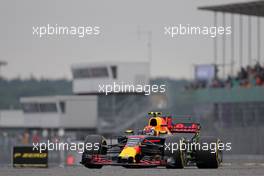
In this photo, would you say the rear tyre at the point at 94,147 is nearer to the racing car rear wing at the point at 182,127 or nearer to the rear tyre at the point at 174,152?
the rear tyre at the point at 174,152

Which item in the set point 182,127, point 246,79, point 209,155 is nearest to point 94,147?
point 182,127

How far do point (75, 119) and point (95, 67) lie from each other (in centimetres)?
568

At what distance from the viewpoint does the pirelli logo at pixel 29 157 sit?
40188 millimetres

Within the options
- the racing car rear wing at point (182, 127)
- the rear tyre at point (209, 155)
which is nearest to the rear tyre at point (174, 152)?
the rear tyre at point (209, 155)

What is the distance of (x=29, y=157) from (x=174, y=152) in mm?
11944

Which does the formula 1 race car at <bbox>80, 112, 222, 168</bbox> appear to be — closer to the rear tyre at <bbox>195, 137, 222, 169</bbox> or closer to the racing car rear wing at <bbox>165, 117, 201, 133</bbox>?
the rear tyre at <bbox>195, 137, 222, 169</bbox>

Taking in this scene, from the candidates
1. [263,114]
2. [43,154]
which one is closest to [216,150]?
[43,154]

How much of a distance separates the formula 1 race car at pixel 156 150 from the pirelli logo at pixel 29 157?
873 centimetres

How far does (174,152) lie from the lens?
29.6 m

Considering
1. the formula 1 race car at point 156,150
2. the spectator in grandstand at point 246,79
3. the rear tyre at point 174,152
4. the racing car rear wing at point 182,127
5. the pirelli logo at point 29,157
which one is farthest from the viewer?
the spectator in grandstand at point 246,79

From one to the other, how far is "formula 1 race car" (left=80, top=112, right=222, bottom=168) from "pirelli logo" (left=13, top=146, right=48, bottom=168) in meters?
8.73

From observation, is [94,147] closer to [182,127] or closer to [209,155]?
[182,127]

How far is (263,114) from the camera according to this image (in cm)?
6475

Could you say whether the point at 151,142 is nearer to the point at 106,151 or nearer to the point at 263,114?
the point at 106,151
